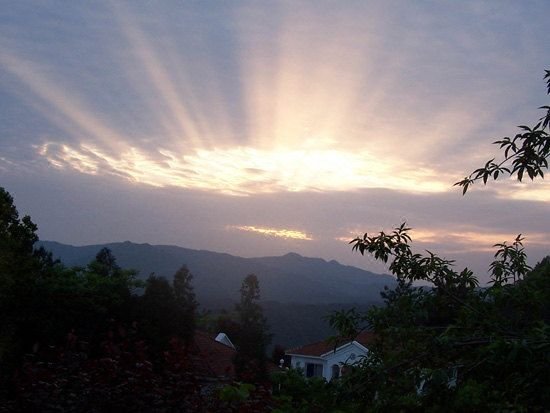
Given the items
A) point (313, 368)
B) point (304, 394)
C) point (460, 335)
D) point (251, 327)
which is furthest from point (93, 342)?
point (251, 327)

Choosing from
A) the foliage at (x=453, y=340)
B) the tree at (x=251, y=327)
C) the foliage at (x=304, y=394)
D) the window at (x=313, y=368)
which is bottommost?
the window at (x=313, y=368)

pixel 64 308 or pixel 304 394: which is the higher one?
pixel 64 308

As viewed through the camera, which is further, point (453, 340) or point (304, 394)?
point (304, 394)

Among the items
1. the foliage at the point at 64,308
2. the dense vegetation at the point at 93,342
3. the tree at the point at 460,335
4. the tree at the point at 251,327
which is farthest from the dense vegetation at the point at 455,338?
the tree at the point at 251,327

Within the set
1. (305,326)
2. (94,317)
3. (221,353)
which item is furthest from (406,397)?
(305,326)

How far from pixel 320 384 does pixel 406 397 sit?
1.43 meters

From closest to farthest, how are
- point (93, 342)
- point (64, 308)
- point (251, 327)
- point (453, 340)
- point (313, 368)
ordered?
point (453, 340)
point (93, 342)
point (64, 308)
point (313, 368)
point (251, 327)

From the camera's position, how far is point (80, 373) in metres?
7.44

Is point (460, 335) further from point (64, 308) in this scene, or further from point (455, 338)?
point (64, 308)

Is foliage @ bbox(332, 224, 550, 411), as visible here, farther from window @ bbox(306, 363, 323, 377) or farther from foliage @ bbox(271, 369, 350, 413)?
window @ bbox(306, 363, 323, 377)

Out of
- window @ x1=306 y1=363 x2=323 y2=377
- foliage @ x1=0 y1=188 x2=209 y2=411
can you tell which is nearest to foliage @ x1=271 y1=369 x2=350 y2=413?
foliage @ x1=0 y1=188 x2=209 y2=411

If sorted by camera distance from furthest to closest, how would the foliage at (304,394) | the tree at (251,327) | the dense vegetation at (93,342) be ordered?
the tree at (251,327) < the dense vegetation at (93,342) < the foliage at (304,394)

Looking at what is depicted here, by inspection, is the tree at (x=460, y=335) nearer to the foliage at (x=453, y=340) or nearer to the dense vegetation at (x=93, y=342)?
the foliage at (x=453, y=340)

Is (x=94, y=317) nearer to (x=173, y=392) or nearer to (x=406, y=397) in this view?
(x=173, y=392)
